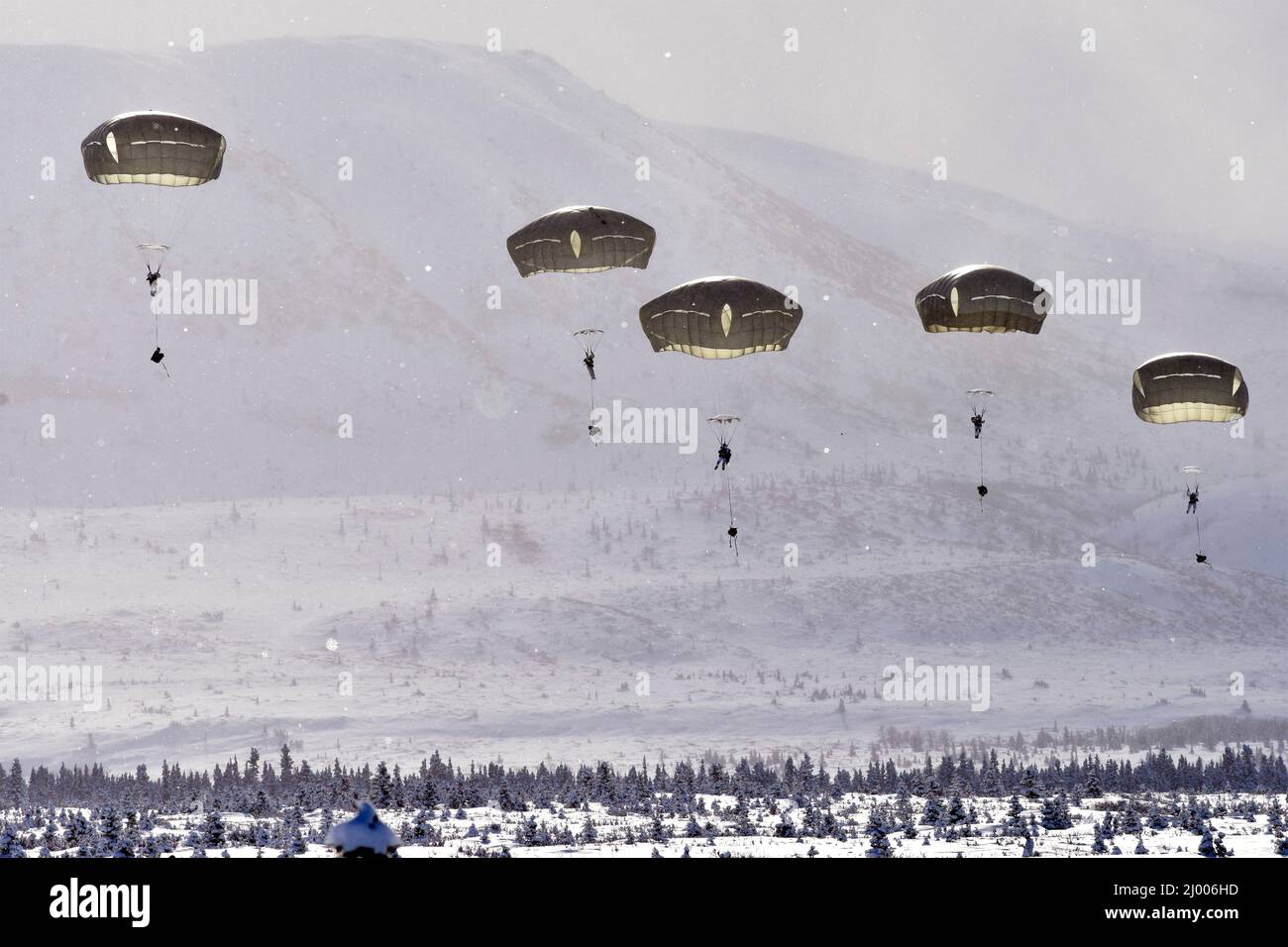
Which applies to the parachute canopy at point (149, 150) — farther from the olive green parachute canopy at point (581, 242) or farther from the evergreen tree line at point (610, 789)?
the evergreen tree line at point (610, 789)

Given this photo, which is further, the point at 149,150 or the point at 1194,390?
the point at 1194,390

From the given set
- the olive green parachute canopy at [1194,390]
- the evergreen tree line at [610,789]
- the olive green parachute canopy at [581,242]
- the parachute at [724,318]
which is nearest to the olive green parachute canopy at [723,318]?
the parachute at [724,318]

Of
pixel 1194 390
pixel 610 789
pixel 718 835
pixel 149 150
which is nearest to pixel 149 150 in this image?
pixel 149 150

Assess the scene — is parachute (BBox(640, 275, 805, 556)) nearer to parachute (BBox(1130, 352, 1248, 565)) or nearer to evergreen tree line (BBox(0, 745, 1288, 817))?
parachute (BBox(1130, 352, 1248, 565))

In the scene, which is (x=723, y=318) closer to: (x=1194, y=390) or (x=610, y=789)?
(x=1194, y=390)

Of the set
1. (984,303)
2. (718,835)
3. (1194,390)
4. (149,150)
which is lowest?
(718,835)

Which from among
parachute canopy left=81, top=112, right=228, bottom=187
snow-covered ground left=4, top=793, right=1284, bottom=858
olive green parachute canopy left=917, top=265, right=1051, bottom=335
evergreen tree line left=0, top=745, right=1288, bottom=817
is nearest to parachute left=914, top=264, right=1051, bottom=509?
olive green parachute canopy left=917, top=265, right=1051, bottom=335
